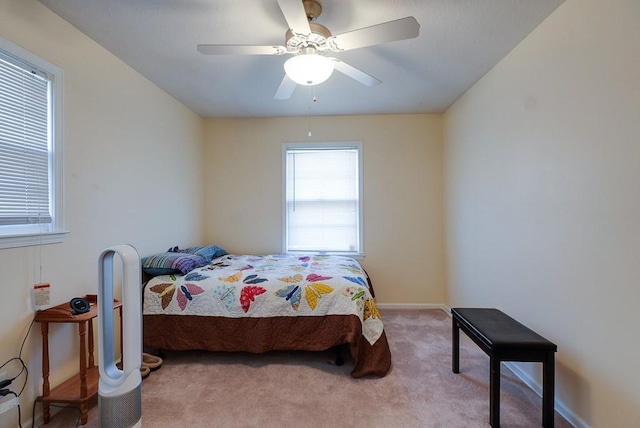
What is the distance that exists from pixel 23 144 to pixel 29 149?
0.13 feet

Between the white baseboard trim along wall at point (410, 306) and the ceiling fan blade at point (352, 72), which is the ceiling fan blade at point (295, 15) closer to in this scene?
the ceiling fan blade at point (352, 72)

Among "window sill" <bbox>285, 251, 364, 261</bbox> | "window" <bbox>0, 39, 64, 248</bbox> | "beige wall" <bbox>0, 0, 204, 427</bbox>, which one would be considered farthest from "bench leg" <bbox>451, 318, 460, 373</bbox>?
"window" <bbox>0, 39, 64, 248</bbox>

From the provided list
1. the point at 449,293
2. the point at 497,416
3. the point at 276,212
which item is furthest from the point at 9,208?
the point at 449,293

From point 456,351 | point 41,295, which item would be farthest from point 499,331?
point 41,295

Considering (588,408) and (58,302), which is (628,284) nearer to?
(588,408)

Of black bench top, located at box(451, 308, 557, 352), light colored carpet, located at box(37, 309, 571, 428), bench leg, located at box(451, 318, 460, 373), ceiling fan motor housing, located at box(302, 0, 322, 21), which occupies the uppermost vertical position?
ceiling fan motor housing, located at box(302, 0, 322, 21)

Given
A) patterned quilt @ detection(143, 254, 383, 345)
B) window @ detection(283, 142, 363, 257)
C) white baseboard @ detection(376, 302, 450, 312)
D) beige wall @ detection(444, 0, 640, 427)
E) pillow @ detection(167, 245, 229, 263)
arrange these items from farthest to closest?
window @ detection(283, 142, 363, 257), white baseboard @ detection(376, 302, 450, 312), pillow @ detection(167, 245, 229, 263), patterned quilt @ detection(143, 254, 383, 345), beige wall @ detection(444, 0, 640, 427)

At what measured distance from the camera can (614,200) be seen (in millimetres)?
1484

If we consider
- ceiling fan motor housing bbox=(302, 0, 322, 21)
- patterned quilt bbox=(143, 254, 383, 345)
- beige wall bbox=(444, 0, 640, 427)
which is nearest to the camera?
beige wall bbox=(444, 0, 640, 427)

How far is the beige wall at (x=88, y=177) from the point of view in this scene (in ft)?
5.55

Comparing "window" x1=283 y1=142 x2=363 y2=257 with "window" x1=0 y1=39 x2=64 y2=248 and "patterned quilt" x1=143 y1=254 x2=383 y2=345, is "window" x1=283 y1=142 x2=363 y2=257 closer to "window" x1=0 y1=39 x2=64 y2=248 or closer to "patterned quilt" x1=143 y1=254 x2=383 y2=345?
"patterned quilt" x1=143 y1=254 x2=383 y2=345

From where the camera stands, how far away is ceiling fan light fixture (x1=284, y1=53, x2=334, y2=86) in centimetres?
180

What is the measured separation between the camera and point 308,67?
1.83 metres

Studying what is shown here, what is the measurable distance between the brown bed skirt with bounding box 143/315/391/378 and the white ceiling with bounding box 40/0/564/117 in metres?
2.11
